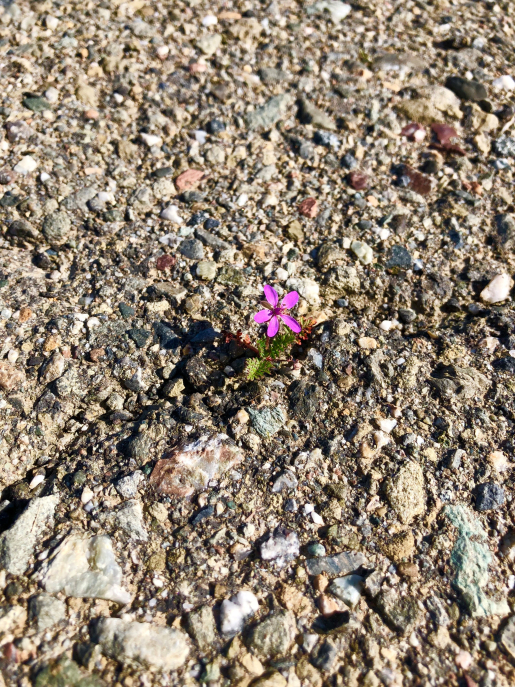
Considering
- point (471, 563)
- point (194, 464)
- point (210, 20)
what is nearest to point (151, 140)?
point (210, 20)

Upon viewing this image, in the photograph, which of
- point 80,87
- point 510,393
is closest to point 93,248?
point 80,87

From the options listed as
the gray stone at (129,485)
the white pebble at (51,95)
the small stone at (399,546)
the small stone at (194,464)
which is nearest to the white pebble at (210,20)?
the white pebble at (51,95)

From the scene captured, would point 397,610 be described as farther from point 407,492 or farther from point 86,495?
point 86,495

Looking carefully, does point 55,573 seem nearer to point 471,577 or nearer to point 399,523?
point 399,523

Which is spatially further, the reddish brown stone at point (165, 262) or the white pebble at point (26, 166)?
the white pebble at point (26, 166)

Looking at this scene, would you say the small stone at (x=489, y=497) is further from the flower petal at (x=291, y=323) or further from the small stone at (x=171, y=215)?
the small stone at (x=171, y=215)

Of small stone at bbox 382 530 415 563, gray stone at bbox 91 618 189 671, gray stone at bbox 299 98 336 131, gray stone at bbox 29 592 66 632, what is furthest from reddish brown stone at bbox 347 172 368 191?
gray stone at bbox 29 592 66 632

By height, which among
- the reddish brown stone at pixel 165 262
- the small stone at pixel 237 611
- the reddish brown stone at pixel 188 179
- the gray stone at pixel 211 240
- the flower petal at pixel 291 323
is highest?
the reddish brown stone at pixel 188 179
